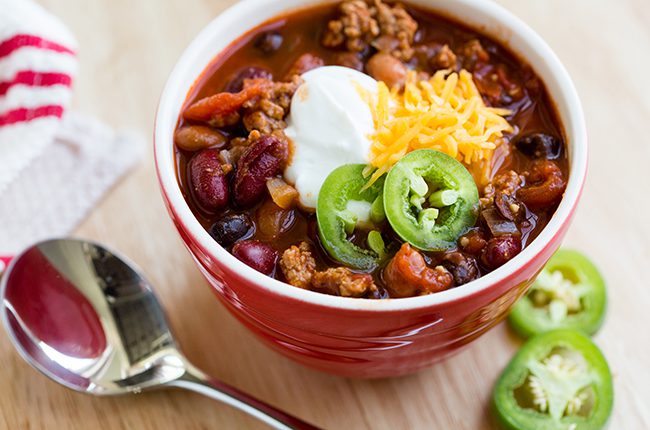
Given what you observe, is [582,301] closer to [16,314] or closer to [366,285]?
[366,285]

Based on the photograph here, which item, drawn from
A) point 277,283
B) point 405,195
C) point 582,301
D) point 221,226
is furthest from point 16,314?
point 582,301

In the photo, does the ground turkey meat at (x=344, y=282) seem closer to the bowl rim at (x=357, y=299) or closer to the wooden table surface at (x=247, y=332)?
the bowl rim at (x=357, y=299)

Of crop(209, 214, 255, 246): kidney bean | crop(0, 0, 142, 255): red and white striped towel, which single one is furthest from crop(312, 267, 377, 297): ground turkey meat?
crop(0, 0, 142, 255): red and white striped towel

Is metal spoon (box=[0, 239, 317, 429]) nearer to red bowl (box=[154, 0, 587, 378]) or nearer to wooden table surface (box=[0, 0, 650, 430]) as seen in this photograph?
wooden table surface (box=[0, 0, 650, 430])

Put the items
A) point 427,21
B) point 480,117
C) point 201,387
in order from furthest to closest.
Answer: point 427,21, point 201,387, point 480,117

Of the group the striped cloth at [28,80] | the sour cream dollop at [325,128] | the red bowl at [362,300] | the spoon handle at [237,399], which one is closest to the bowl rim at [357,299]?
the red bowl at [362,300]

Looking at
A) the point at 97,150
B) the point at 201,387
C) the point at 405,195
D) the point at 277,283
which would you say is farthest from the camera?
the point at 97,150

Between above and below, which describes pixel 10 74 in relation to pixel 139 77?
above
